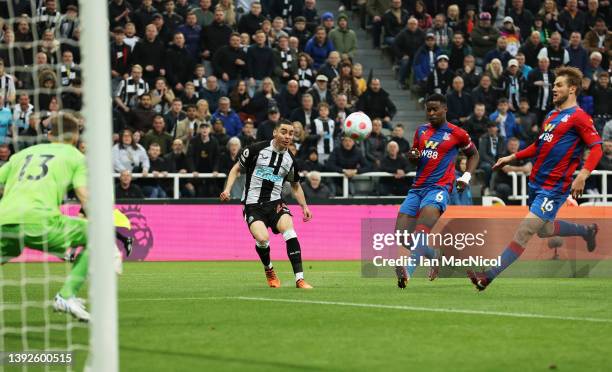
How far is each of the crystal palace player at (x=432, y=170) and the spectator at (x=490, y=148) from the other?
10266 mm

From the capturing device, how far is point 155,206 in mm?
22703

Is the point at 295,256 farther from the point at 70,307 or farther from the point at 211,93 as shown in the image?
the point at 211,93

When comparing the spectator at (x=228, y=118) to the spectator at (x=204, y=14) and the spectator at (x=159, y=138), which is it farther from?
A: the spectator at (x=204, y=14)

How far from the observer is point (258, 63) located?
1021 inches

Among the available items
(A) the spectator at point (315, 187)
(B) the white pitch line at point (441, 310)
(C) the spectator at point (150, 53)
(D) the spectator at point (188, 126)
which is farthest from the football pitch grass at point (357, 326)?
(C) the spectator at point (150, 53)

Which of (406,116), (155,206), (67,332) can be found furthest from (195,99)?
(67,332)

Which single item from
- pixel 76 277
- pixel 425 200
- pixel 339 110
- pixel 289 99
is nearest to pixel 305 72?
pixel 289 99

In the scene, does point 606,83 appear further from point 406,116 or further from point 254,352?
point 254,352

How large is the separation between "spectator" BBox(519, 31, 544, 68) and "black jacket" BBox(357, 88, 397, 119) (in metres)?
4.17

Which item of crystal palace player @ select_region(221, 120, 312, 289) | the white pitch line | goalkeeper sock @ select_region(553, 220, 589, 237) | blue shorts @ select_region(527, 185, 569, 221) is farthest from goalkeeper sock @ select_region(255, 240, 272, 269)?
goalkeeper sock @ select_region(553, 220, 589, 237)

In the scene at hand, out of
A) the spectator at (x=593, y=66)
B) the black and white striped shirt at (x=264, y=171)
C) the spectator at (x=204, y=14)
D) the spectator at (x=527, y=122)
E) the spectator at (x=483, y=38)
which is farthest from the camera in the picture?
the spectator at (x=483, y=38)

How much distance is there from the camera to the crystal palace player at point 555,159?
1327 cm

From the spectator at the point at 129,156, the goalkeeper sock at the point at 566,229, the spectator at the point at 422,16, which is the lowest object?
the goalkeeper sock at the point at 566,229

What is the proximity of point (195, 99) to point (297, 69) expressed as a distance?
8.99 feet
